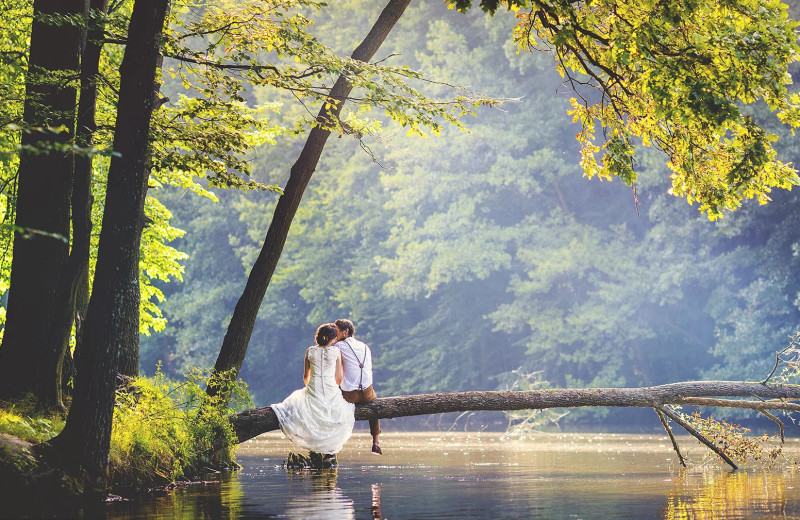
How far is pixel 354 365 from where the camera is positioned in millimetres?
14305

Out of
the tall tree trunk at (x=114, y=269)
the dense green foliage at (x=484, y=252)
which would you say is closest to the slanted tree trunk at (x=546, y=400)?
the tall tree trunk at (x=114, y=269)

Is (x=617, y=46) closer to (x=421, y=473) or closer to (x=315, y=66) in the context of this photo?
(x=315, y=66)

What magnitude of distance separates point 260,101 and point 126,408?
31.7 metres

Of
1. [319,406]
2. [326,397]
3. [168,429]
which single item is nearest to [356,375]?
[326,397]

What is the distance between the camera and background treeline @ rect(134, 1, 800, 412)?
3609cm

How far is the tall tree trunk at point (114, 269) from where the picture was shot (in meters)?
10.3

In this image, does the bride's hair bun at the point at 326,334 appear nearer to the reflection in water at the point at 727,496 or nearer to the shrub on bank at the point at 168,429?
the shrub on bank at the point at 168,429

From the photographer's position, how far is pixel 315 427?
14312mm

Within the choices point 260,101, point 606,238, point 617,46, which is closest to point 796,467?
point 617,46

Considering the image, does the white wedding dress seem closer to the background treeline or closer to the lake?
the lake

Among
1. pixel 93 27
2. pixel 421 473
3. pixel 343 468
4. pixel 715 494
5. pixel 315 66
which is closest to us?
pixel 715 494

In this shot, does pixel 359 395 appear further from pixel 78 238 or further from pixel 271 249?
pixel 78 238

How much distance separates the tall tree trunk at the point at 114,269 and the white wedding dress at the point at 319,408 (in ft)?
13.1

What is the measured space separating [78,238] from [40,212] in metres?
1.04
